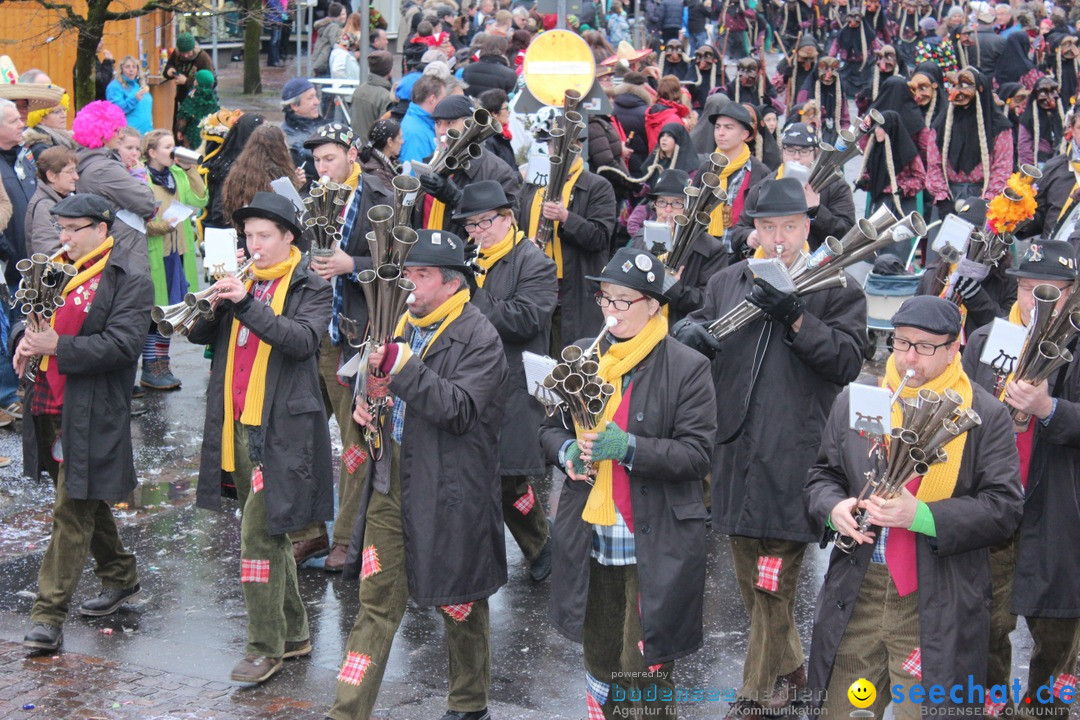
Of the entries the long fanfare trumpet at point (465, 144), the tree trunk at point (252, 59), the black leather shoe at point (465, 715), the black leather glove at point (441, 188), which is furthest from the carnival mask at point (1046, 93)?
the tree trunk at point (252, 59)

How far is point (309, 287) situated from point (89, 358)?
121 centimetres

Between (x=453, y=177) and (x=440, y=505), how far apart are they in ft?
10.1

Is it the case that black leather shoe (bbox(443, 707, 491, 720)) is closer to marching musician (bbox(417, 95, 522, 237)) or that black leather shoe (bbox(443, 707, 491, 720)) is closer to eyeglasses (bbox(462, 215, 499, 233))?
eyeglasses (bbox(462, 215, 499, 233))

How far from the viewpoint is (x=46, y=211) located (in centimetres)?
948

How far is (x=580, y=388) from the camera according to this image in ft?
17.0

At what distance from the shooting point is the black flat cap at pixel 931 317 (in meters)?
4.85

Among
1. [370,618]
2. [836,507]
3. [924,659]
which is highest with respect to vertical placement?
[836,507]

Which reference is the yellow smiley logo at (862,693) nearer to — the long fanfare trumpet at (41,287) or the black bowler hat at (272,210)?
the black bowler hat at (272,210)

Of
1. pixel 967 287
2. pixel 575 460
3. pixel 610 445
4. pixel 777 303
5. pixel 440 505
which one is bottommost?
pixel 440 505

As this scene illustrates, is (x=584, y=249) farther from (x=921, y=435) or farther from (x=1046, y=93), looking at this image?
(x=1046, y=93)

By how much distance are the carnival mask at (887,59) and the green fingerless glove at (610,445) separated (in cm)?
1567

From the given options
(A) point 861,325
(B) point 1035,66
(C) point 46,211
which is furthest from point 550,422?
(B) point 1035,66

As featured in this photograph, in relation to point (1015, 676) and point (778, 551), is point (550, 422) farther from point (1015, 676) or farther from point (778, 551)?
point (1015, 676)

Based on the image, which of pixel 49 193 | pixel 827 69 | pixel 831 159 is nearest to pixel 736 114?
pixel 831 159
